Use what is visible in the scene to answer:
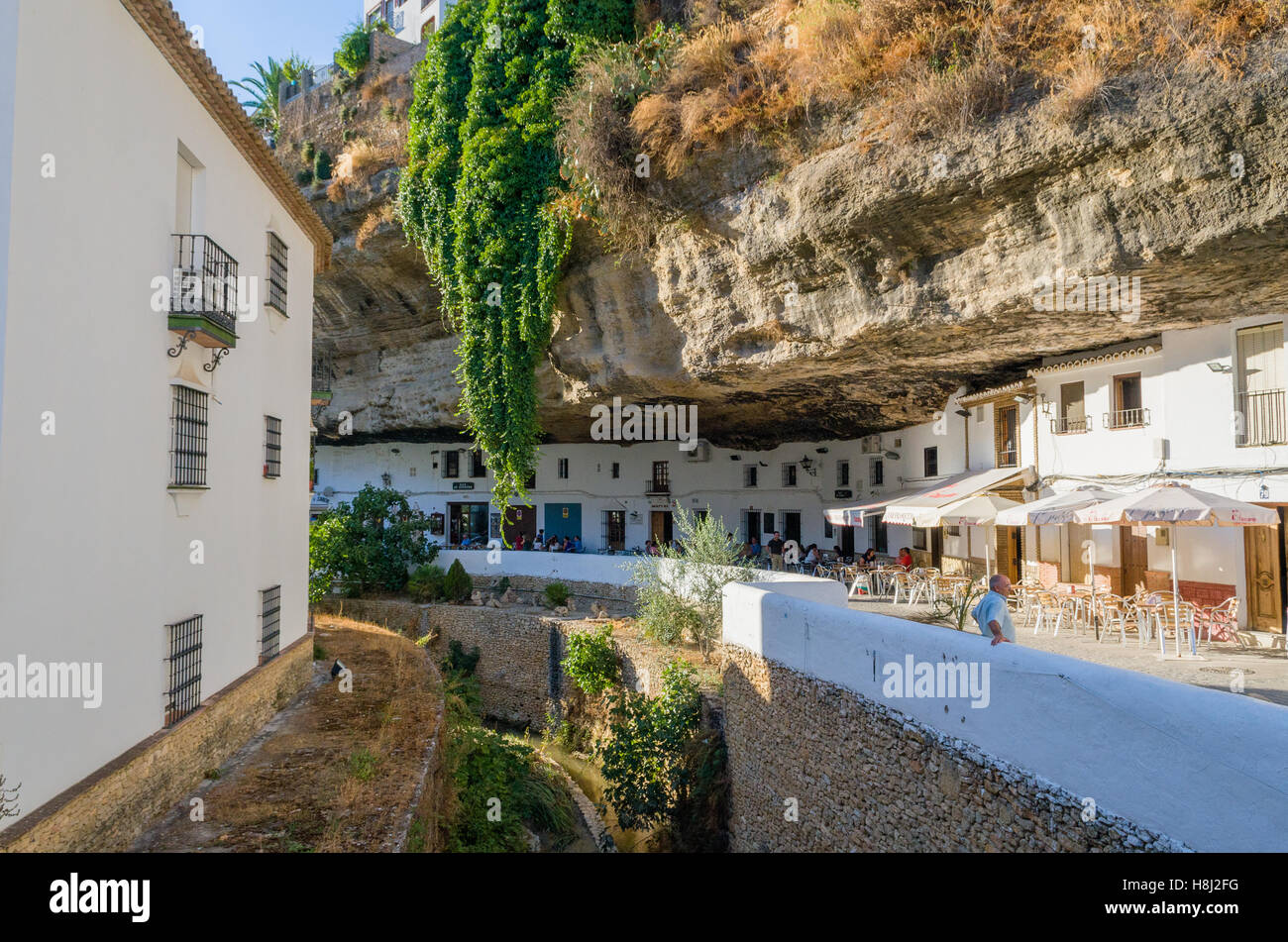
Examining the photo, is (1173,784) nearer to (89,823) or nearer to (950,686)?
(950,686)

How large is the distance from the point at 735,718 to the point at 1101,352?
355 inches

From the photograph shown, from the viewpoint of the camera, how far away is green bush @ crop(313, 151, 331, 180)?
22.1 meters

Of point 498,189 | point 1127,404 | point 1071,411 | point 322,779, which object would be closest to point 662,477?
point 498,189

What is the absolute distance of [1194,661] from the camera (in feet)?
29.3

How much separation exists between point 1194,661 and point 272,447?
12951 millimetres

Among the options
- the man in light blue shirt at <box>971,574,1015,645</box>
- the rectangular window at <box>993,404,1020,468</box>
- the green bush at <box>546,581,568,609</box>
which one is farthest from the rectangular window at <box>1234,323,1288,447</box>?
the green bush at <box>546,581,568,609</box>

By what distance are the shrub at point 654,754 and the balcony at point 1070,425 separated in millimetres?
8302

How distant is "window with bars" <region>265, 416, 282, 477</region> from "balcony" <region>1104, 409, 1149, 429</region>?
1379cm

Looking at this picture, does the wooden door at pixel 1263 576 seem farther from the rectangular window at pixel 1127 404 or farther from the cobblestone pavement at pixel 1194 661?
the rectangular window at pixel 1127 404

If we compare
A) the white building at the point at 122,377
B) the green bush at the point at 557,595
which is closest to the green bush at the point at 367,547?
the green bush at the point at 557,595

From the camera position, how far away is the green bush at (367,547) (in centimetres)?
2078

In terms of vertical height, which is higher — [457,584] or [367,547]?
[367,547]

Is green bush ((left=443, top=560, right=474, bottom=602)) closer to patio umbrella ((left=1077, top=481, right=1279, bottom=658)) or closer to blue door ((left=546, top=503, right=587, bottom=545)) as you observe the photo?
blue door ((left=546, top=503, right=587, bottom=545))

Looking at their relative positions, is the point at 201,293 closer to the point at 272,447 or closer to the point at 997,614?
the point at 272,447
